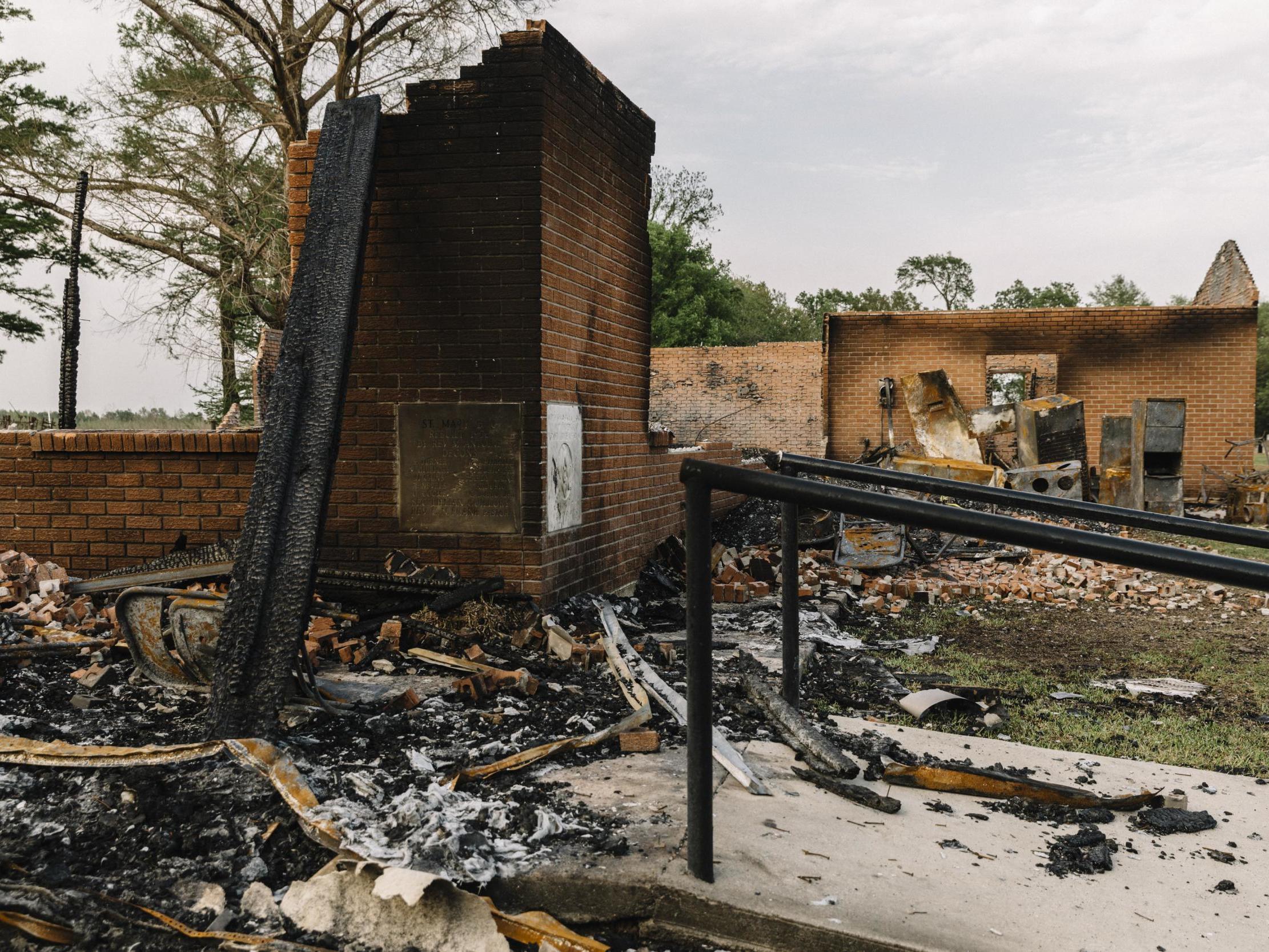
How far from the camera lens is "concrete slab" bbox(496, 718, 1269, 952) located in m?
1.93

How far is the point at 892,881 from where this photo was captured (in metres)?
2.15

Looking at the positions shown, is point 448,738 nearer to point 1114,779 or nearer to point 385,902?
point 385,902

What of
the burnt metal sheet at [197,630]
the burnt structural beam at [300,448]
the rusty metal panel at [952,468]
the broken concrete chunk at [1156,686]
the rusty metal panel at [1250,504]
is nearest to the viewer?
the burnt structural beam at [300,448]

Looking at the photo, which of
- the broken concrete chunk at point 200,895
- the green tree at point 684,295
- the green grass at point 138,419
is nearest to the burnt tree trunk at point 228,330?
the green grass at point 138,419

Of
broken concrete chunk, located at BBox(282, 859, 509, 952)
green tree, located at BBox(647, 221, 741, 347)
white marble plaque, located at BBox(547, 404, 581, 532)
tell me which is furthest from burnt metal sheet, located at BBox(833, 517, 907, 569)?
green tree, located at BBox(647, 221, 741, 347)

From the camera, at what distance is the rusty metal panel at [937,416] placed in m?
16.1

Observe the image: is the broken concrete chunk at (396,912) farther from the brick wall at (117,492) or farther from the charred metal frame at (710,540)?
the brick wall at (117,492)

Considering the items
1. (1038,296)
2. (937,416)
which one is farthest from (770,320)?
(937,416)

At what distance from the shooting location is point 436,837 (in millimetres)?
2238

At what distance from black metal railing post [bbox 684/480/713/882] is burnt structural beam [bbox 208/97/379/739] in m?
1.77

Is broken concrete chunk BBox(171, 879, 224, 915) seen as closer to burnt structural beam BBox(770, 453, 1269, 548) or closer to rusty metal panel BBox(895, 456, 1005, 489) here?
burnt structural beam BBox(770, 453, 1269, 548)

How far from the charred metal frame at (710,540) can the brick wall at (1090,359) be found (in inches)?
653

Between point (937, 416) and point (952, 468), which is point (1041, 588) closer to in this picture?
point (952, 468)

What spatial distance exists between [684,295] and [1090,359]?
66.6 ft
